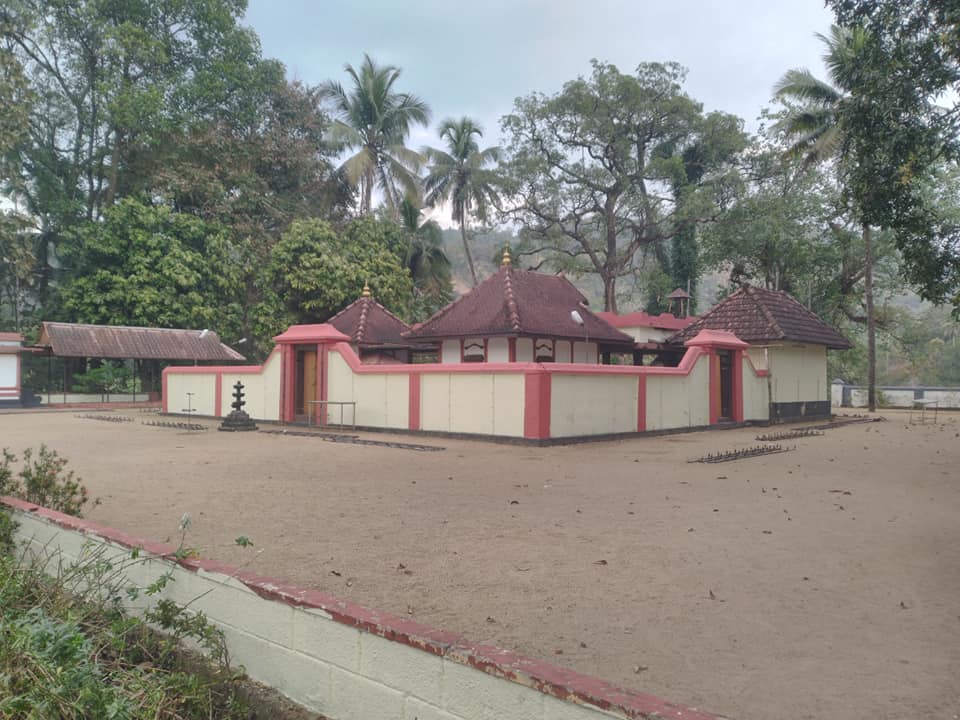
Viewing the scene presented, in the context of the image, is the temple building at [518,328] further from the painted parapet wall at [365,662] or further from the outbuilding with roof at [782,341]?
the painted parapet wall at [365,662]

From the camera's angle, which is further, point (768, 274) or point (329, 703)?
point (768, 274)

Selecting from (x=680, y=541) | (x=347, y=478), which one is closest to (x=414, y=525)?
(x=680, y=541)

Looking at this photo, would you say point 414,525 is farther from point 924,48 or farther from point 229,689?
point 924,48

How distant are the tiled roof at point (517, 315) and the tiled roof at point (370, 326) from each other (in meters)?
2.18

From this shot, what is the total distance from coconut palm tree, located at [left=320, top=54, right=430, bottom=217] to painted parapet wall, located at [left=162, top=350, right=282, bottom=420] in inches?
645

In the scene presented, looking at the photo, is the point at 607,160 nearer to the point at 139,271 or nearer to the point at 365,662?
Answer: the point at 139,271

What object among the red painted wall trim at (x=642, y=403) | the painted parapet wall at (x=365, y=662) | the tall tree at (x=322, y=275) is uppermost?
the tall tree at (x=322, y=275)

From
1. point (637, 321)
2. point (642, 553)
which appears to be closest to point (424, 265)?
point (637, 321)

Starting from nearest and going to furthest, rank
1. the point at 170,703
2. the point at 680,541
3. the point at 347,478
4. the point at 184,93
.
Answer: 1. the point at 170,703
2. the point at 680,541
3. the point at 347,478
4. the point at 184,93

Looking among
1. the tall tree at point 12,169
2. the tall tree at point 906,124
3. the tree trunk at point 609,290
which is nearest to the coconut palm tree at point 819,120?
the tree trunk at point 609,290

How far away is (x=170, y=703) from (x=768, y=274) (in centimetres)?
3435

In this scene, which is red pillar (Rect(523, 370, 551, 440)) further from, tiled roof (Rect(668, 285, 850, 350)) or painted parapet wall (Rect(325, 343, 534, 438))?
tiled roof (Rect(668, 285, 850, 350))

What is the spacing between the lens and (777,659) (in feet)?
11.6

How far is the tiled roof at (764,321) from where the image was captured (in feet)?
72.5
